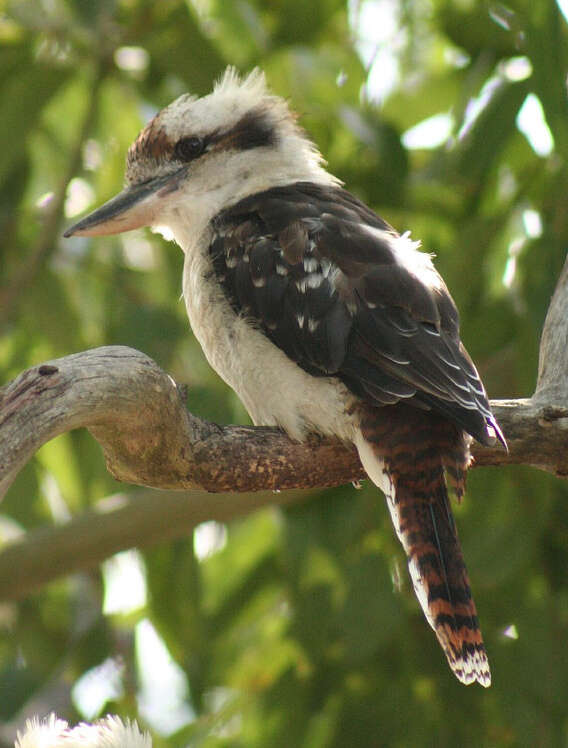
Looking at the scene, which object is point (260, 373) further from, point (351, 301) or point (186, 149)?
point (186, 149)

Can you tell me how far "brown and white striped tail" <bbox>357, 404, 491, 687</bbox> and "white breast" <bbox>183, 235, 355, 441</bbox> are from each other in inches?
3.5

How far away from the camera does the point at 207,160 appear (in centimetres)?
307

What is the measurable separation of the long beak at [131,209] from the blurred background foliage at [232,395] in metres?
0.45

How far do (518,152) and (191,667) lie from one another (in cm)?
177

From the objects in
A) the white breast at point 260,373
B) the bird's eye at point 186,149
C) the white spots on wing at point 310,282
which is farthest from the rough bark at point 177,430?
the bird's eye at point 186,149

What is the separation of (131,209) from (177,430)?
94cm

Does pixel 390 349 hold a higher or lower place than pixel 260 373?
higher

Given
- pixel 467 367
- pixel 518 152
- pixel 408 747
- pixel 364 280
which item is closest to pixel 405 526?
pixel 467 367

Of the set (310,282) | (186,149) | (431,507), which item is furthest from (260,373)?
(186,149)

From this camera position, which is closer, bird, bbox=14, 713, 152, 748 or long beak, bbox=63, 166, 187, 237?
bird, bbox=14, 713, 152, 748

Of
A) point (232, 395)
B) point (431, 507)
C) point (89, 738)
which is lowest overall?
point (232, 395)

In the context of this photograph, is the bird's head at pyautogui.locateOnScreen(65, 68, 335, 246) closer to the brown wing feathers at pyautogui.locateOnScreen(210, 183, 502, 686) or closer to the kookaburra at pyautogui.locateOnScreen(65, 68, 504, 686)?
the kookaburra at pyautogui.locateOnScreen(65, 68, 504, 686)

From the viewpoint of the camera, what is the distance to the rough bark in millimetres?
1858

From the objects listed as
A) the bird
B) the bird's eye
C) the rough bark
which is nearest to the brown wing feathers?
the rough bark
